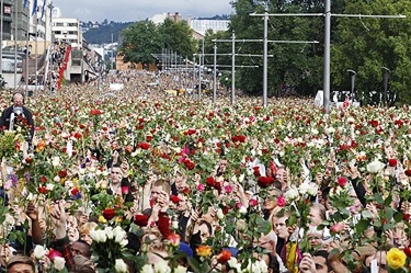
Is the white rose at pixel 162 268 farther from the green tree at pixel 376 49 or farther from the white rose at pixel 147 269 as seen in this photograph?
the green tree at pixel 376 49

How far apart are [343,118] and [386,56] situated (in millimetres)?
49039

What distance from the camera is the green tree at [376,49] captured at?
64.8 meters

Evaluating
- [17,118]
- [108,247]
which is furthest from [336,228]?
[17,118]

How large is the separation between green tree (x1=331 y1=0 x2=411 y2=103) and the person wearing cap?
1853 inches

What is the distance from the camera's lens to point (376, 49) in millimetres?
68688

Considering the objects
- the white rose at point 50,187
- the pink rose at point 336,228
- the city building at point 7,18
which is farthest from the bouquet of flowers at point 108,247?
the city building at point 7,18

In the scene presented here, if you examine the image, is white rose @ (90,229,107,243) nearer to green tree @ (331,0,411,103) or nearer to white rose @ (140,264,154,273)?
white rose @ (140,264,154,273)

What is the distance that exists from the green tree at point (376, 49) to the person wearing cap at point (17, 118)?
4706 cm

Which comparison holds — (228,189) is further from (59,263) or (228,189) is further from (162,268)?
(162,268)

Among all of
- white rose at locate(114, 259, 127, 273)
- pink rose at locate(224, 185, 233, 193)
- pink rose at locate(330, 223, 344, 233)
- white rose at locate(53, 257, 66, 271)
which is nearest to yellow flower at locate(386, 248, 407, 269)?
white rose at locate(114, 259, 127, 273)

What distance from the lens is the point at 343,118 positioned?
20.7 metres

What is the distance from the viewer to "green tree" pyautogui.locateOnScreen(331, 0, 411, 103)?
2552 inches

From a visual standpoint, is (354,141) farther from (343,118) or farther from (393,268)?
(393,268)

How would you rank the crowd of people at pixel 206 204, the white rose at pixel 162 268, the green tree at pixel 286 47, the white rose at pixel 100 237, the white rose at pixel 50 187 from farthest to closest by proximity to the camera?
the green tree at pixel 286 47, the white rose at pixel 50 187, the crowd of people at pixel 206 204, the white rose at pixel 100 237, the white rose at pixel 162 268
